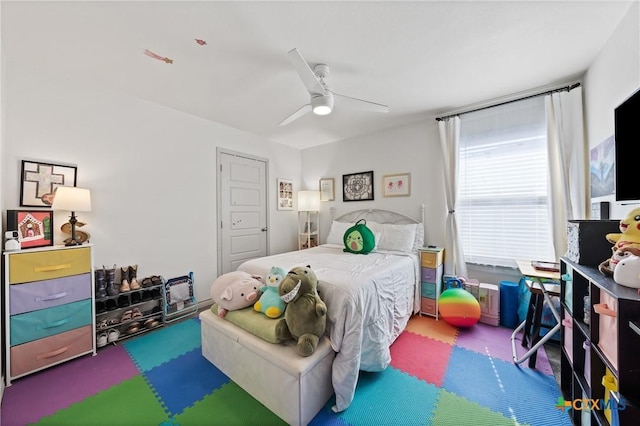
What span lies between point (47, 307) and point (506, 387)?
3.64 meters

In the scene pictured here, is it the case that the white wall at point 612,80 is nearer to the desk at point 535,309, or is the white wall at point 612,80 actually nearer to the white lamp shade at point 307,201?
the desk at point 535,309

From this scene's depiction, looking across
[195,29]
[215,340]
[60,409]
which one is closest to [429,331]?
[215,340]

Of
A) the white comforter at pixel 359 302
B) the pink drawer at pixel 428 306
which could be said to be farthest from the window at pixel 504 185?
the white comforter at pixel 359 302

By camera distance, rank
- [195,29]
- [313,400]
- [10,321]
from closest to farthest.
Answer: [313,400] → [195,29] → [10,321]

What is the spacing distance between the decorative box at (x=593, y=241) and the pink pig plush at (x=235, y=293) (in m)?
2.14

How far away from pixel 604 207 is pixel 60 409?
161 inches

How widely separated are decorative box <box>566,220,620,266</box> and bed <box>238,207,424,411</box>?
4.16 ft

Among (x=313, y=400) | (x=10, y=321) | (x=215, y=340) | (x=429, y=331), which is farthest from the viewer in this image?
(x=429, y=331)

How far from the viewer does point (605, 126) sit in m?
1.81

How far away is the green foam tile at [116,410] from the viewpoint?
149 centimetres

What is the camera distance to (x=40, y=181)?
6.99 feet

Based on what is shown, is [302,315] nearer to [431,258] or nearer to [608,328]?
[608,328]

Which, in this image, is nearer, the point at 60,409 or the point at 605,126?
the point at 60,409

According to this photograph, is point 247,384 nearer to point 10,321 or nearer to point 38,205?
point 10,321
